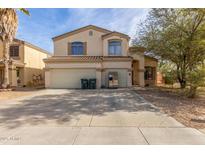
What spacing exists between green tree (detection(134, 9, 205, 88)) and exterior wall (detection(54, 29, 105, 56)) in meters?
8.11

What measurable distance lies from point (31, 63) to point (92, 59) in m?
10.1

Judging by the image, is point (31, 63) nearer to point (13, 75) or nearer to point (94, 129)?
point (13, 75)

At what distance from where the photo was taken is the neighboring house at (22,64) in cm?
2416

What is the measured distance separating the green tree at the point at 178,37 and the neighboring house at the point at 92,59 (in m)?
3.57

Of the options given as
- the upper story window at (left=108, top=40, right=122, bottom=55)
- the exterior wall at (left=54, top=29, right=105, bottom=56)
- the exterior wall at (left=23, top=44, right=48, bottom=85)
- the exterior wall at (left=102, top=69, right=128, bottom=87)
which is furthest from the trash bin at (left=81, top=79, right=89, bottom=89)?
the exterior wall at (left=23, top=44, right=48, bottom=85)

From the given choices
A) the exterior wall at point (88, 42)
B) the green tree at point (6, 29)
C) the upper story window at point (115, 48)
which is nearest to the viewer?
the green tree at point (6, 29)

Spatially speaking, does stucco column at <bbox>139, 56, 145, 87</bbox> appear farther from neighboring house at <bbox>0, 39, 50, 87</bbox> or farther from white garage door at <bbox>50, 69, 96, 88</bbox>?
neighboring house at <bbox>0, 39, 50, 87</bbox>

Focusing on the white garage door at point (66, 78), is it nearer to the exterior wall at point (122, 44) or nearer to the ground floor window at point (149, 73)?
the exterior wall at point (122, 44)

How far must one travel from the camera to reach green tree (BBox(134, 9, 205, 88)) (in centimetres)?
1505

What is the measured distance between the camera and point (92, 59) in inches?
907

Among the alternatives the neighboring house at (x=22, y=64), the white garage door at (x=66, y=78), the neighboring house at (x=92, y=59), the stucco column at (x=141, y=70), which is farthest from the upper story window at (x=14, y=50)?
the stucco column at (x=141, y=70)

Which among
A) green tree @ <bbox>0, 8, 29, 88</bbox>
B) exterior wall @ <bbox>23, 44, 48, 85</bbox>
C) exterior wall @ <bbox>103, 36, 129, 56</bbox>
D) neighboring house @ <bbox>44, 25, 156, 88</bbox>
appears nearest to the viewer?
green tree @ <bbox>0, 8, 29, 88</bbox>
